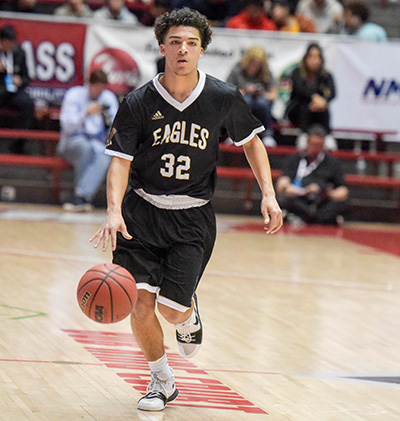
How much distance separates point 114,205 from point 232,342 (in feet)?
6.75

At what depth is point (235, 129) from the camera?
4.72 metres

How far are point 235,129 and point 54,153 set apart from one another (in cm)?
920

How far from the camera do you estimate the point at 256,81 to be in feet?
41.4

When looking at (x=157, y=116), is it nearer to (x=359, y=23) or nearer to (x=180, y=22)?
(x=180, y=22)

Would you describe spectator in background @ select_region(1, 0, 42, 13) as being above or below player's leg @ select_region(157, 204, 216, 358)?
above

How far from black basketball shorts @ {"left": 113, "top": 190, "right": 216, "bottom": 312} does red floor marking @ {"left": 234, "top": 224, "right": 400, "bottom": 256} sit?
6.71 meters

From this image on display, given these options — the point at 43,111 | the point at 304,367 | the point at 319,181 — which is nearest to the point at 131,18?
the point at 43,111

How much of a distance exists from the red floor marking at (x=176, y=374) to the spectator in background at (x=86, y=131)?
6451 millimetres

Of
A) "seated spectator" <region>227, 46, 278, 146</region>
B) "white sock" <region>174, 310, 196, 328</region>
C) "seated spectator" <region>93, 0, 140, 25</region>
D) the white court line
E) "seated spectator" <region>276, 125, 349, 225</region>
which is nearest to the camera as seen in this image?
"white sock" <region>174, 310, 196, 328</region>

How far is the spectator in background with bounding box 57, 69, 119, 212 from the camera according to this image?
1232 centimetres

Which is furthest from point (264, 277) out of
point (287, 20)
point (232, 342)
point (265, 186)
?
point (287, 20)

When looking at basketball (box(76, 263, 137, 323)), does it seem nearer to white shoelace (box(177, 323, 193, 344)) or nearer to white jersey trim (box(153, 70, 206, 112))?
white shoelace (box(177, 323, 193, 344))

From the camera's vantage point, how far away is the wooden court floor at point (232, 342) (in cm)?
461

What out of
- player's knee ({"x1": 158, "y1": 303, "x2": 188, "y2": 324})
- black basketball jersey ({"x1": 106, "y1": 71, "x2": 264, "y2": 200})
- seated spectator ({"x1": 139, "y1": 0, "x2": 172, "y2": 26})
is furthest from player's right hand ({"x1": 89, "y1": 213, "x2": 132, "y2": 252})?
seated spectator ({"x1": 139, "y1": 0, "x2": 172, "y2": 26})
